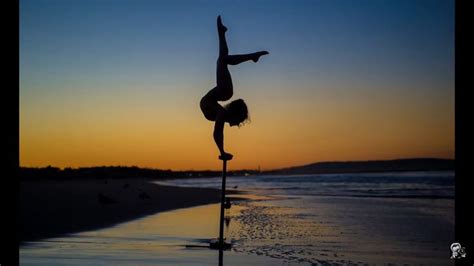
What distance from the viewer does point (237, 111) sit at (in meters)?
4.98

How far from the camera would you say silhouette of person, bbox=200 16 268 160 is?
185 inches

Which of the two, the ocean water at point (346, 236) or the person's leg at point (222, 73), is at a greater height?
the person's leg at point (222, 73)

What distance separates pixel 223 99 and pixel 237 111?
0.74 feet

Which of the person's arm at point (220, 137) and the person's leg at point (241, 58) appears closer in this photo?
the person's leg at point (241, 58)

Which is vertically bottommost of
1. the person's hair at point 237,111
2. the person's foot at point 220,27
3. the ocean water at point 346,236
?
the ocean water at point 346,236

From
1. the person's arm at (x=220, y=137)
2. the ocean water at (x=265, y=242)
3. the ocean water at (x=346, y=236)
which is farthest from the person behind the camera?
the ocean water at (x=346, y=236)

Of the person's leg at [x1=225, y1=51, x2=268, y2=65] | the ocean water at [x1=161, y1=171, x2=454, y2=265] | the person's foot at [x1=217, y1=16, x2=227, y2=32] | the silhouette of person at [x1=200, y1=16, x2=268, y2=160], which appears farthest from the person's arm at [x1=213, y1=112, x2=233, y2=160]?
the ocean water at [x1=161, y1=171, x2=454, y2=265]

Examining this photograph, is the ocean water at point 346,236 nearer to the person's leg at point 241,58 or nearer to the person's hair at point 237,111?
the person's hair at point 237,111

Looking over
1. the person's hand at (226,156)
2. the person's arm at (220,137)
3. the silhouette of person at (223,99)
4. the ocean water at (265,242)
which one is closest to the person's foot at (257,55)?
the silhouette of person at (223,99)

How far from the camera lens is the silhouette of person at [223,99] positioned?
15.4ft
